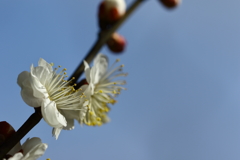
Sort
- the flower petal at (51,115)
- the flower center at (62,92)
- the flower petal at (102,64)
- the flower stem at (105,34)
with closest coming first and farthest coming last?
the flower stem at (105,34) < the flower petal at (51,115) < the flower center at (62,92) < the flower petal at (102,64)

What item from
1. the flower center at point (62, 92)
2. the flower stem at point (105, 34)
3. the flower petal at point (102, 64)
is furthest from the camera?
the flower petal at point (102, 64)

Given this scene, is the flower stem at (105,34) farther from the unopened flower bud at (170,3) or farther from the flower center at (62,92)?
the flower center at (62,92)

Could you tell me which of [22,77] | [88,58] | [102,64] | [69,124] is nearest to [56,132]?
[69,124]

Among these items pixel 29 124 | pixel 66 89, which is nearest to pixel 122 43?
pixel 66 89

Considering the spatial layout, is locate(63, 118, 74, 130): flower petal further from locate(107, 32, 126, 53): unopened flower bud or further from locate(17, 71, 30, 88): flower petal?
locate(107, 32, 126, 53): unopened flower bud

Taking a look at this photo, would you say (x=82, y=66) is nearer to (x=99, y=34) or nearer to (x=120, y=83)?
(x=99, y=34)

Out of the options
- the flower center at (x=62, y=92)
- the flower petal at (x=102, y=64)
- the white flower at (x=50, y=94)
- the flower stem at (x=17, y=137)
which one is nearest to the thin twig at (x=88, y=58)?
the flower stem at (x=17, y=137)

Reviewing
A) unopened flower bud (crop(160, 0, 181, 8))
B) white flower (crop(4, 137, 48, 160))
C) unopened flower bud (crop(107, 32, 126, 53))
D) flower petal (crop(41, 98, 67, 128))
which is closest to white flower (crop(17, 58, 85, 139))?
flower petal (crop(41, 98, 67, 128))
